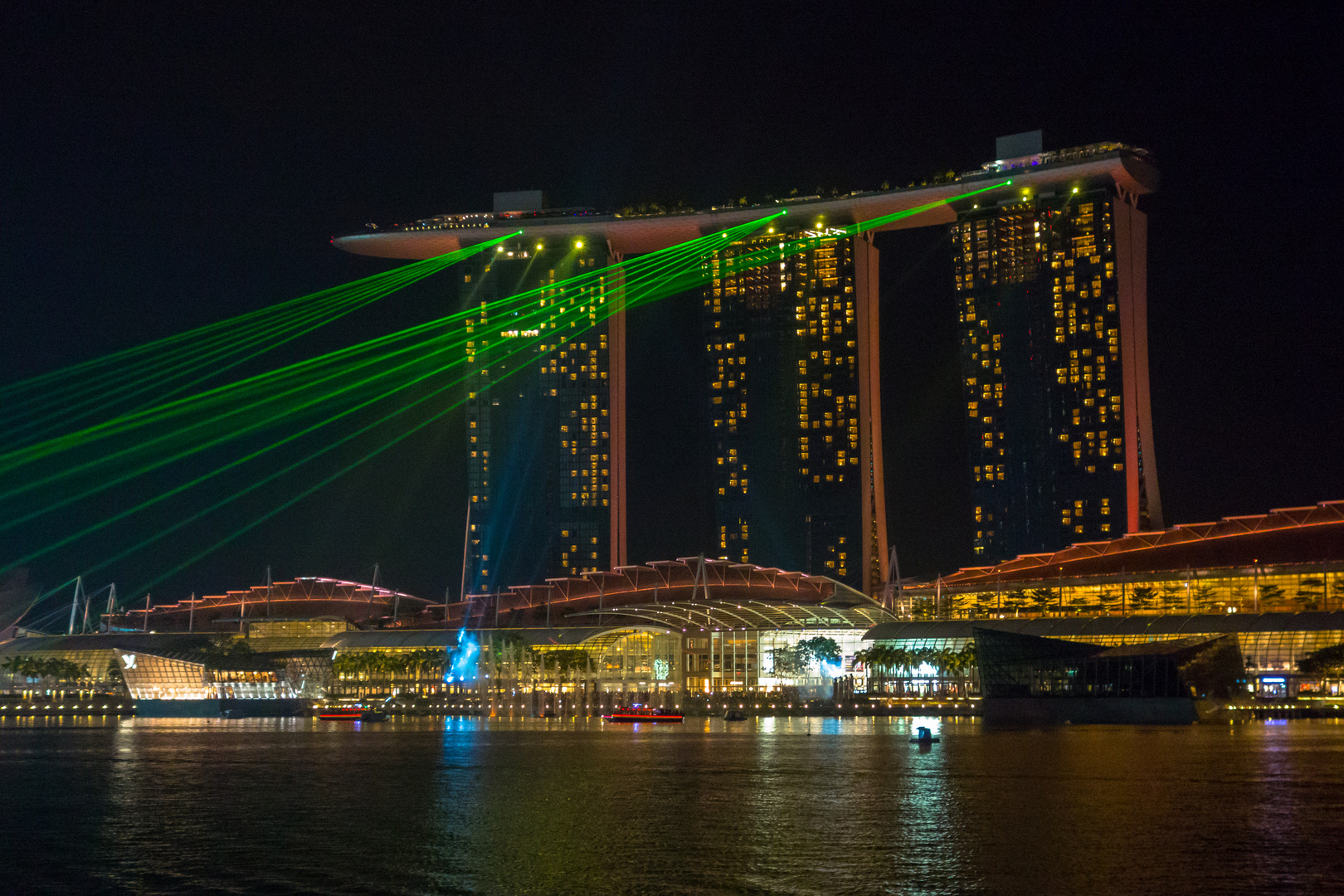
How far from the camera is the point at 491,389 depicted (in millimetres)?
164000

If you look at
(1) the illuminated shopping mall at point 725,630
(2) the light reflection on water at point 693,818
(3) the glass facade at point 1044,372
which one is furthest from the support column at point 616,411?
(2) the light reflection on water at point 693,818

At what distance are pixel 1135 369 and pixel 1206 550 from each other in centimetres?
2344

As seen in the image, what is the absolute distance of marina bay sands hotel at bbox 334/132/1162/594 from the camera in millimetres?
134750

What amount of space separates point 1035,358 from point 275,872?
118122 mm

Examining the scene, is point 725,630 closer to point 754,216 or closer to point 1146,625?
point 1146,625

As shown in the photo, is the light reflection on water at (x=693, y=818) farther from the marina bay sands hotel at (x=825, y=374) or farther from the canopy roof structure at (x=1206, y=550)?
the marina bay sands hotel at (x=825, y=374)

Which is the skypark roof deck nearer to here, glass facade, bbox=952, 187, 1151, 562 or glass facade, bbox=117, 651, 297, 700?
glass facade, bbox=952, 187, 1151, 562

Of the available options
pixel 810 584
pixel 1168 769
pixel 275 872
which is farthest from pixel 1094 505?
pixel 275 872

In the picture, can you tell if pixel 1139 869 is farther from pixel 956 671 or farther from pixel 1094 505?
pixel 1094 505

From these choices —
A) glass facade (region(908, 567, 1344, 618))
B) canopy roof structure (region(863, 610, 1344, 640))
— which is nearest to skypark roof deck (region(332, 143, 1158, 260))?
glass facade (region(908, 567, 1344, 618))

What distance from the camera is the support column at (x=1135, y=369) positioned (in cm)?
13075

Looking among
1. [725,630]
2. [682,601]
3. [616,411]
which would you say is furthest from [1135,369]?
[616,411]

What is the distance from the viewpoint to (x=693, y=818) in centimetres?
3612

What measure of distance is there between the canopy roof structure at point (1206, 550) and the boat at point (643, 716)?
116 feet
